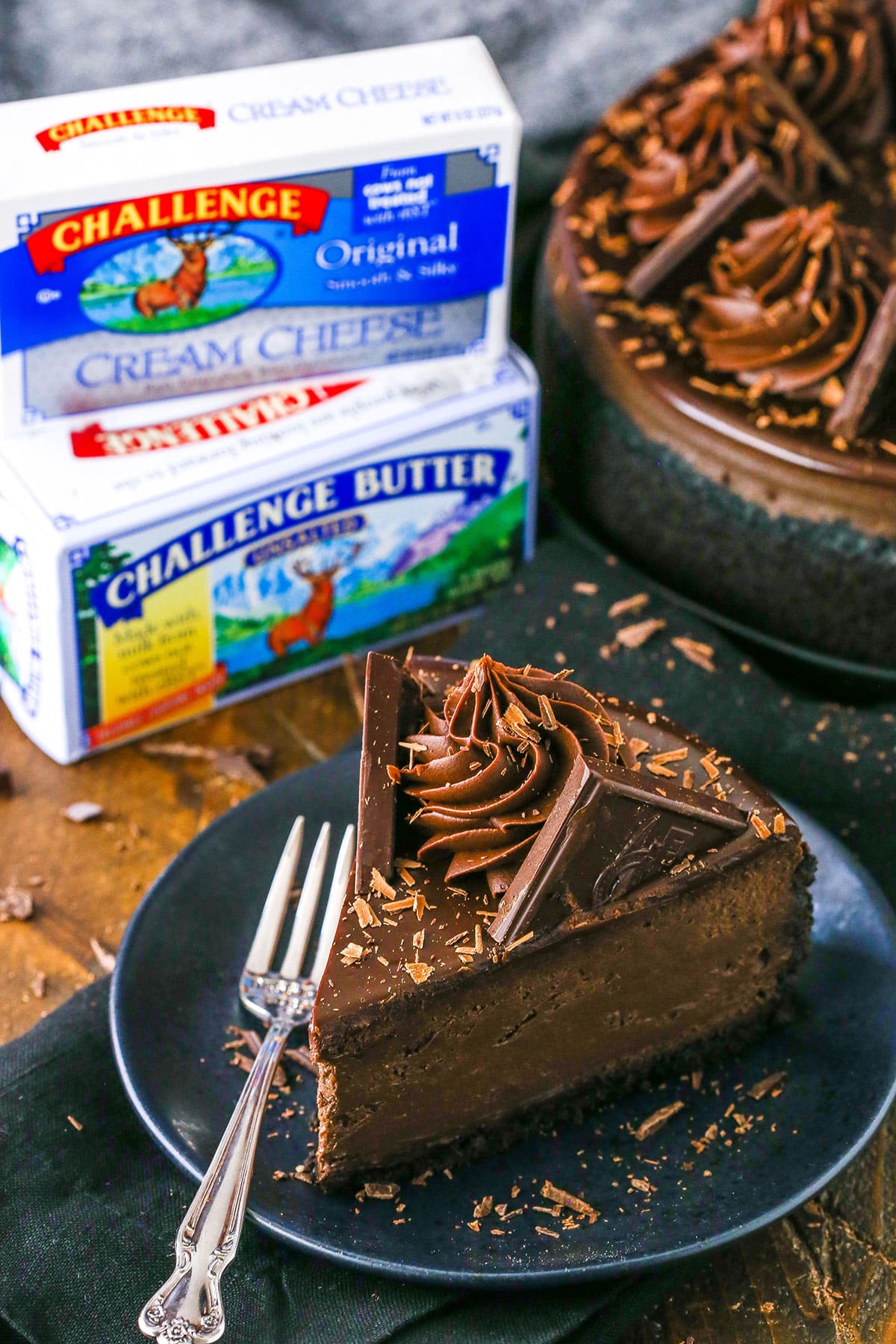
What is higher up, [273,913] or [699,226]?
[699,226]

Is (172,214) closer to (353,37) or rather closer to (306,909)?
(306,909)

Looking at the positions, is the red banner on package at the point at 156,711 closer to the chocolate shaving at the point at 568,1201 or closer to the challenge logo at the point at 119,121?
the challenge logo at the point at 119,121

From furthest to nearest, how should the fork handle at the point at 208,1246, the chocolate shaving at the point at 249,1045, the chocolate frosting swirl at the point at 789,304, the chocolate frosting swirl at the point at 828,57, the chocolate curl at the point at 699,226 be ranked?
the chocolate frosting swirl at the point at 828,57 < the chocolate curl at the point at 699,226 < the chocolate frosting swirl at the point at 789,304 < the chocolate shaving at the point at 249,1045 < the fork handle at the point at 208,1246

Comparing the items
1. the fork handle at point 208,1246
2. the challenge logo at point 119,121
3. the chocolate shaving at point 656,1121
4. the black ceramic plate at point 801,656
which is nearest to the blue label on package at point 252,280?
the challenge logo at point 119,121

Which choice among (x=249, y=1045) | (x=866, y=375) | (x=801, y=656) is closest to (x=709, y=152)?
(x=866, y=375)

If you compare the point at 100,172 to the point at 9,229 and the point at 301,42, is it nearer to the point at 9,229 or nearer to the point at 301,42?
the point at 9,229

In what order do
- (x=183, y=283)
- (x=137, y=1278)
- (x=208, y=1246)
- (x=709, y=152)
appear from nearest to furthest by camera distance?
(x=208, y=1246)
(x=137, y=1278)
(x=183, y=283)
(x=709, y=152)
